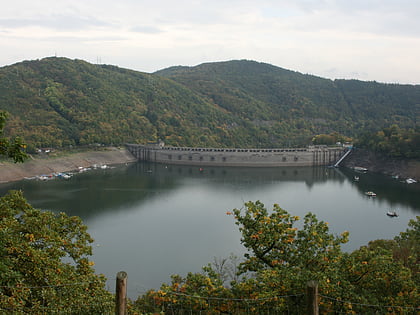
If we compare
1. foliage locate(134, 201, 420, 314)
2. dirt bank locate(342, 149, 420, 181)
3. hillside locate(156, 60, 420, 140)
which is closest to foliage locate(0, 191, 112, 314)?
foliage locate(134, 201, 420, 314)

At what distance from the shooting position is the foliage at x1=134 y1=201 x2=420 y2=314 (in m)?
9.74

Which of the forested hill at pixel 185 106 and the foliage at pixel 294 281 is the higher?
the forested hill at pixel 185 106

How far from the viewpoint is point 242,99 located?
108188mm

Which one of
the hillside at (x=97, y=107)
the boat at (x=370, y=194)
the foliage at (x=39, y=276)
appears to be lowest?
the boat at (x=370, y=194)

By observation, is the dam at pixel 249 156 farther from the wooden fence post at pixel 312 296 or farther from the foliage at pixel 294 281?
the wooden fence post at pixel 312 296

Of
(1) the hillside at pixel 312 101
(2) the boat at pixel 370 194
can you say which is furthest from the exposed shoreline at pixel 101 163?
(1) the hillside at pixel 312 101

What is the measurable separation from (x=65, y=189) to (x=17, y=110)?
103 ft

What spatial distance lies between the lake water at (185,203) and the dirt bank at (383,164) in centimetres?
242

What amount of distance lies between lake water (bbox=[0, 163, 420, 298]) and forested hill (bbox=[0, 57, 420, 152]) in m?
14.9

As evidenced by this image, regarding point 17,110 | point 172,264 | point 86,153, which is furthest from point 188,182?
point 17,110

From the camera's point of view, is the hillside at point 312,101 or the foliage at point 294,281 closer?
the foliage at point 294,281

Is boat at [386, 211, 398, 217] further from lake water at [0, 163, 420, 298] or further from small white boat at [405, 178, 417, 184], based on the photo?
small white boat at [405, 178, 417, 184]

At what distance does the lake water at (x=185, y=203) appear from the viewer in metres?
24.6

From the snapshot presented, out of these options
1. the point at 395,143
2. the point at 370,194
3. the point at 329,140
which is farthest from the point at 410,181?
the point at 329,140
